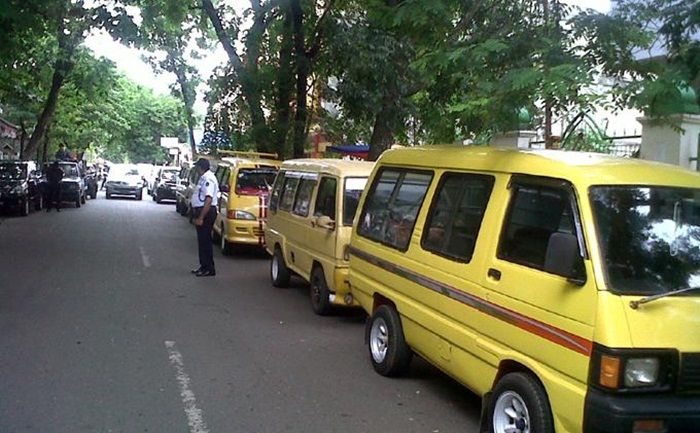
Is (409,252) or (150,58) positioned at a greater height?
(150,58)

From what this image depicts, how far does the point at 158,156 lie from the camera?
259 feet

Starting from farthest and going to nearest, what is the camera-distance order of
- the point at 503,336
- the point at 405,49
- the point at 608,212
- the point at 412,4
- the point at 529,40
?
the point at 405,49 < the point at 412,4 < the point at 529,40 < the point at 503,336 < the point at 608,212

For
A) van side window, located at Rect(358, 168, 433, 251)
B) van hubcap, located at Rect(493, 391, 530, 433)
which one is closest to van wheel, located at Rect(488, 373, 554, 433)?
van hubcap, located at Rect(493, 391, 530, 433)

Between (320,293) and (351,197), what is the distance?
4.20 ft

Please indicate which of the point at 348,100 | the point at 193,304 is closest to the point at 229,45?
the point at 348,100

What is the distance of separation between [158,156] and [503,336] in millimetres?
77251

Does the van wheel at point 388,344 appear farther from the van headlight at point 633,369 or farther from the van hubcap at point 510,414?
the van headlight at point 633,369

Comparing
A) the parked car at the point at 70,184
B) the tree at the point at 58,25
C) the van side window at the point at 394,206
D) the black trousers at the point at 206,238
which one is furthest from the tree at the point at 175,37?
the van side window at the point at 394,206

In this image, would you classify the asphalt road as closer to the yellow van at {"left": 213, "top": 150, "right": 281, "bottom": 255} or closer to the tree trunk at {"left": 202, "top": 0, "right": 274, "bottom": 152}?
the yellow van at {"left": 213, "top": 150, "right": 281, "bottom": 255}

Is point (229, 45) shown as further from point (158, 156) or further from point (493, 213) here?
point (158, 156)

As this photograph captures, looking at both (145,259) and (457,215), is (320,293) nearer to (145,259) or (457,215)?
(457,215)

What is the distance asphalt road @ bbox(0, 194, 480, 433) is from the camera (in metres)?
5.76

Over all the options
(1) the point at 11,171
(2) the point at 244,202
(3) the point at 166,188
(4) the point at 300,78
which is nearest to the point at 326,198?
(2) the point at 244,202

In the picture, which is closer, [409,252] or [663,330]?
[663,330]
